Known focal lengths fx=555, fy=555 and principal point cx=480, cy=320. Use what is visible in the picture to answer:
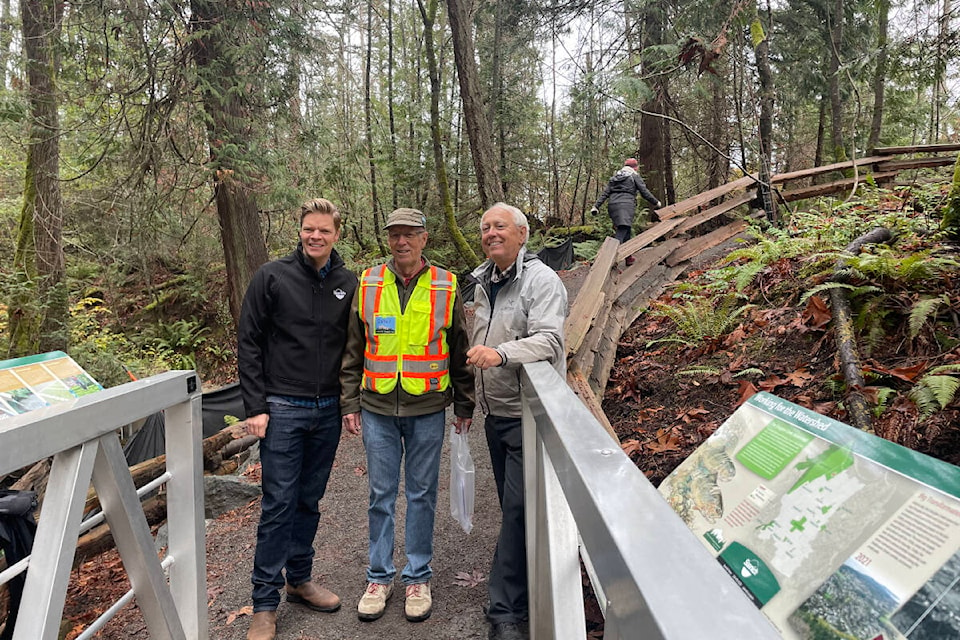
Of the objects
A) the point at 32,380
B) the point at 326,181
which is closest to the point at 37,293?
the point at 326,181

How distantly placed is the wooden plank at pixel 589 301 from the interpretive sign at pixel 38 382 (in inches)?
126

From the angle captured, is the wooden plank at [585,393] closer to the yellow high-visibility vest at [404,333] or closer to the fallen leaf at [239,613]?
the yellow high-visibility vest at [404,333]

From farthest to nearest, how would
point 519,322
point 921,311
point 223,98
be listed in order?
point 223,98, point 921,311, point 519,322

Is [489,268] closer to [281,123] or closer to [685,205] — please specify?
[685,205]

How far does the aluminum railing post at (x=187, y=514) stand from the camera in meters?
2.27

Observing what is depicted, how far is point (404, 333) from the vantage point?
3.25 meters

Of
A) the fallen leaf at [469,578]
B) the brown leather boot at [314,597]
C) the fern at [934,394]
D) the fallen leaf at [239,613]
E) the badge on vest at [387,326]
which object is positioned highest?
the badge on vest at [387,326]

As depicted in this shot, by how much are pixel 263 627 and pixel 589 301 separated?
12.6ft

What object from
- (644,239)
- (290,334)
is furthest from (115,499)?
(644,239)

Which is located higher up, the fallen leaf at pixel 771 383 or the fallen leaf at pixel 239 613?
the fallen leaf at pixel 771 383

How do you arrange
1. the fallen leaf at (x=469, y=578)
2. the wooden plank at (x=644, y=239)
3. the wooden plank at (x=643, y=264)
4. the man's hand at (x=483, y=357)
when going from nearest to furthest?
the man's hand at (x=483, y=357), the fallen leaf at (x=469, y=578), the wooden plank at (x=644, y=239), the wooden plank at (x=643, y=264)

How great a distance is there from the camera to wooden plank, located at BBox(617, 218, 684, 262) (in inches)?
276

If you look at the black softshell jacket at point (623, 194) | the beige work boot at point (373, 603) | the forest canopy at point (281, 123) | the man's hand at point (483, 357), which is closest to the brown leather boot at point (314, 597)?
the beige work boot at point (373, 603)

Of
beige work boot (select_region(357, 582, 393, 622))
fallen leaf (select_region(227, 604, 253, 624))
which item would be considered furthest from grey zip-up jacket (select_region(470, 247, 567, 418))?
fallen leaf (select_region(227, 604, 253, 624))
